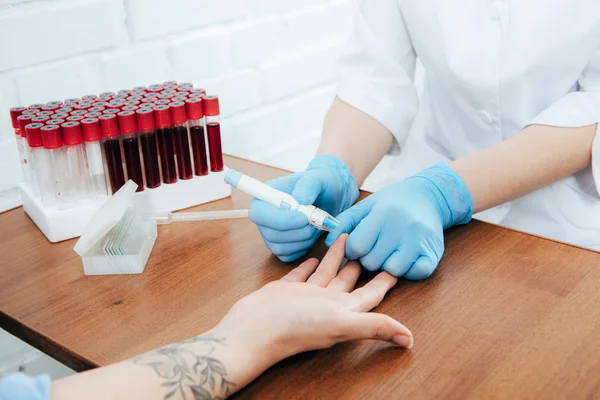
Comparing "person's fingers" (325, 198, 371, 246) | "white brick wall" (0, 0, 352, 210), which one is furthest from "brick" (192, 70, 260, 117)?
"person's fingers" (325, 198, 371, 246)

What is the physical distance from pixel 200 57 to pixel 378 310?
1027 mm

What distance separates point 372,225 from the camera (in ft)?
3.18

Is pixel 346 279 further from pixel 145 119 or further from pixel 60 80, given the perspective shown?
pixel 60 80

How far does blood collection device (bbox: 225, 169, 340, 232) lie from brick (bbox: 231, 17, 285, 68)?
2.61 feet

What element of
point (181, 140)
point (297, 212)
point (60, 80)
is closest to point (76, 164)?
point (181, 140)

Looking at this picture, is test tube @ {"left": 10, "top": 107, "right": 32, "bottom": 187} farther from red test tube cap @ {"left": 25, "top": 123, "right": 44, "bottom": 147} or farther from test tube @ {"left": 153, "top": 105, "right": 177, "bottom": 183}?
test tube @ {"left": 153, "top": 105, "right": 177, "bottom": 183}

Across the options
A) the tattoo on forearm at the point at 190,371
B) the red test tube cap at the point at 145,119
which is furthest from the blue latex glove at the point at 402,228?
the red test tube cap at the point at 145,119

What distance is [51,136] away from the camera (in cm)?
106

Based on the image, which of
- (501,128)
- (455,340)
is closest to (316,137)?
(501,128)

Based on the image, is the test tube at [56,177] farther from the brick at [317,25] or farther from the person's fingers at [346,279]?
the brick at [317,25]

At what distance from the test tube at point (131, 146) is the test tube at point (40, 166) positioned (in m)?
0.14

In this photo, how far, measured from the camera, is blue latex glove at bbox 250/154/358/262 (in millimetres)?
990

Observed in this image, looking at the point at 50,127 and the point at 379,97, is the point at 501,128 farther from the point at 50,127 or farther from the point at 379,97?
the point at 50,127

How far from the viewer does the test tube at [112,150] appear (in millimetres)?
1097
